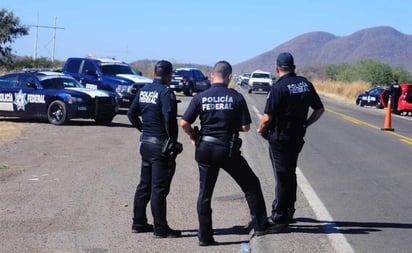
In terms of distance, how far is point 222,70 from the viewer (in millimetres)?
6855

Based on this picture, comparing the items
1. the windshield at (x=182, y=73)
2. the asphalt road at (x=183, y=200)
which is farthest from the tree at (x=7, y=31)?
the asphalt road at (x=183, y=200)

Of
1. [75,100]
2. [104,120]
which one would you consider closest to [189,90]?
[104,120]

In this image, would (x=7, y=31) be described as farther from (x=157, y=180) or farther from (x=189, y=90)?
(x=157, y=180)

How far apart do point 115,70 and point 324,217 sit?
18.0 m

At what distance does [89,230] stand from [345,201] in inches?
153

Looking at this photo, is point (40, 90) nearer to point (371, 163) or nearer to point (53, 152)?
point (53, 152)

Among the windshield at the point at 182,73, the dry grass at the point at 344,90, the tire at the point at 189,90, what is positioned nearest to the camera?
the tire at the point at 189,90

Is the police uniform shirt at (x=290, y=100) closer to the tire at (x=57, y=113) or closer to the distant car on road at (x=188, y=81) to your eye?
the tire at (x=57, y=113)

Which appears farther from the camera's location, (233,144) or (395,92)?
(395,92)

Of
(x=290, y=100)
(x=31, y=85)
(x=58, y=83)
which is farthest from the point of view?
(x=58, y=83)

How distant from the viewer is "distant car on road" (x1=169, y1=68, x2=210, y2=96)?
41031 mm

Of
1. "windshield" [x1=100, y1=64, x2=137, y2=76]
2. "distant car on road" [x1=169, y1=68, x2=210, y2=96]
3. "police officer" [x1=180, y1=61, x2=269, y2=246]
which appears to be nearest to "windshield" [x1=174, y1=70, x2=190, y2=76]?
"distant car on road" [x1=169, y1=68, x2=210, y2=96]

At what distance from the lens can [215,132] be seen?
6.81 m

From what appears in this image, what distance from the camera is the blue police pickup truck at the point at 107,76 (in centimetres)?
2397
